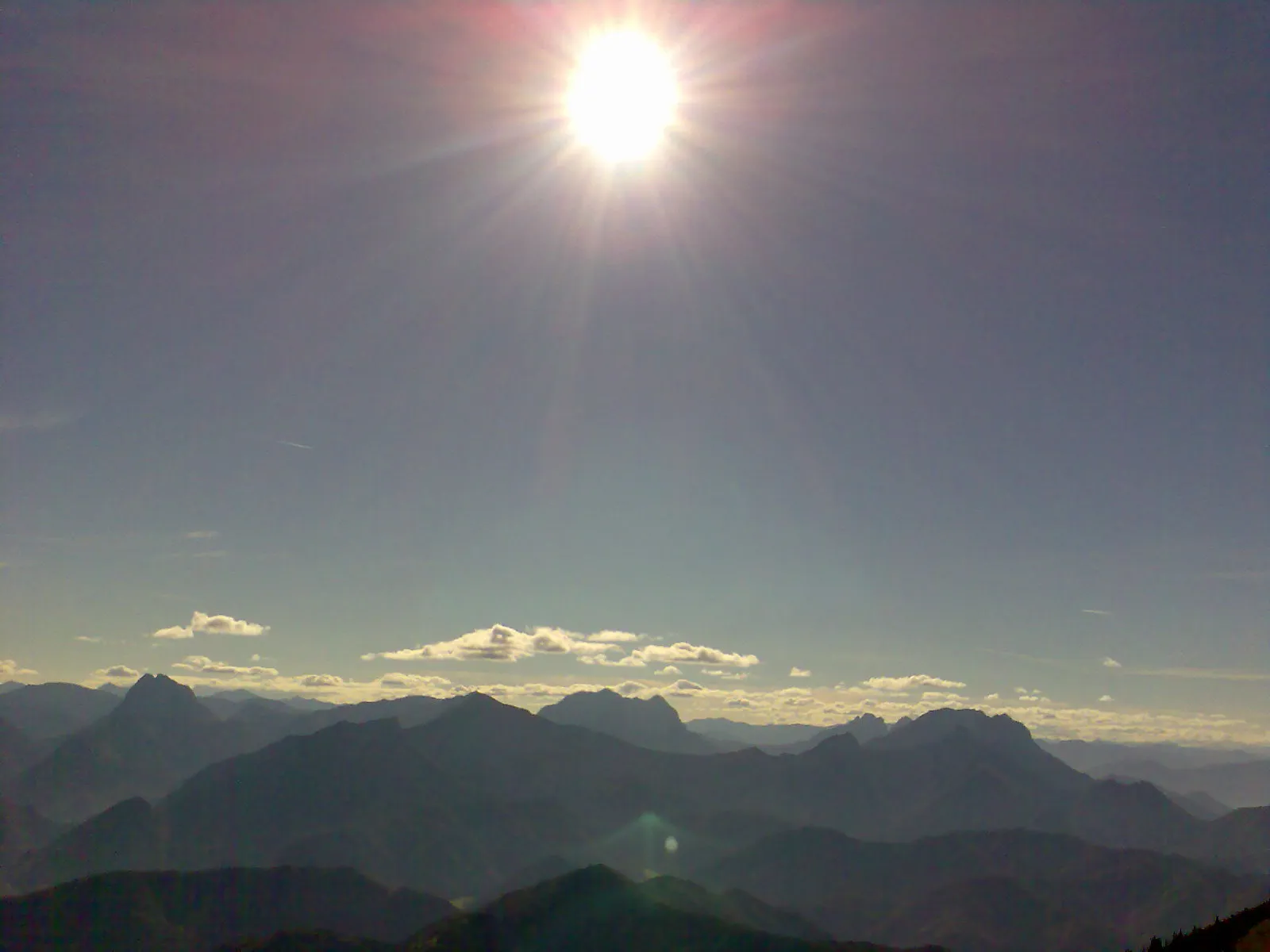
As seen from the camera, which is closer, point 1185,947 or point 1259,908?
point 1185,947

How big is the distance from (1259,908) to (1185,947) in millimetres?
28756

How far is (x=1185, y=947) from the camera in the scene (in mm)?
97125

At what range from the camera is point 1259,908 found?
113875mm
